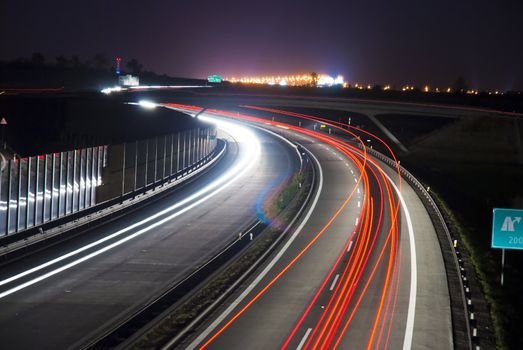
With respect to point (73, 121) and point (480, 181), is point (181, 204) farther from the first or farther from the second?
point (73, 121)

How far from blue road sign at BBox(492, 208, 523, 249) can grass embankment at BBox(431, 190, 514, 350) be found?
209 cm

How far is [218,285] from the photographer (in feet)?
78.2

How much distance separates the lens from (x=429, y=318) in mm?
21000

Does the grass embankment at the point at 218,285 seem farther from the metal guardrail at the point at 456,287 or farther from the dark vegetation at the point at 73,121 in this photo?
the dark vegetation at the point at 73,121

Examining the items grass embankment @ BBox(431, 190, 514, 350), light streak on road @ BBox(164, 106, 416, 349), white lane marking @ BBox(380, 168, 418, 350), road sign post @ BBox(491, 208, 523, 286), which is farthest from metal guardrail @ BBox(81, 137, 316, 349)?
road sign post @ BBox(491, 208, 523, 286)

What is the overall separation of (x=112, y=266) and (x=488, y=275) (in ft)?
51.4

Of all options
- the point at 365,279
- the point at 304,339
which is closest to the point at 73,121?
the point at 365,279

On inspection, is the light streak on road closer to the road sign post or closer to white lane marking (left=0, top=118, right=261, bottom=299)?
the road sign post

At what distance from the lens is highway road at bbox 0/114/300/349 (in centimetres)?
1998

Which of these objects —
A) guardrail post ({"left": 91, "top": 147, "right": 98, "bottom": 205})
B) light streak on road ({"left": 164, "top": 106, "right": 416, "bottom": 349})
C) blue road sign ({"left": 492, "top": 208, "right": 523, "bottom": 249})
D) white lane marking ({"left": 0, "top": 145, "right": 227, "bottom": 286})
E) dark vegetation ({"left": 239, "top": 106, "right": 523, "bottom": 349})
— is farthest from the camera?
guardrail post ({"left": 91, "top": 147, "right": 98, "bottom": 205})

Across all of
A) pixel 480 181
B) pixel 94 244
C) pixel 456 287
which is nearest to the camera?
pixel 456 287

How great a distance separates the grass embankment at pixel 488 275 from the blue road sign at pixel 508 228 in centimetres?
209

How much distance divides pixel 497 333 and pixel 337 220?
18.3m

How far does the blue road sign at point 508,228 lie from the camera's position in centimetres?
2575
